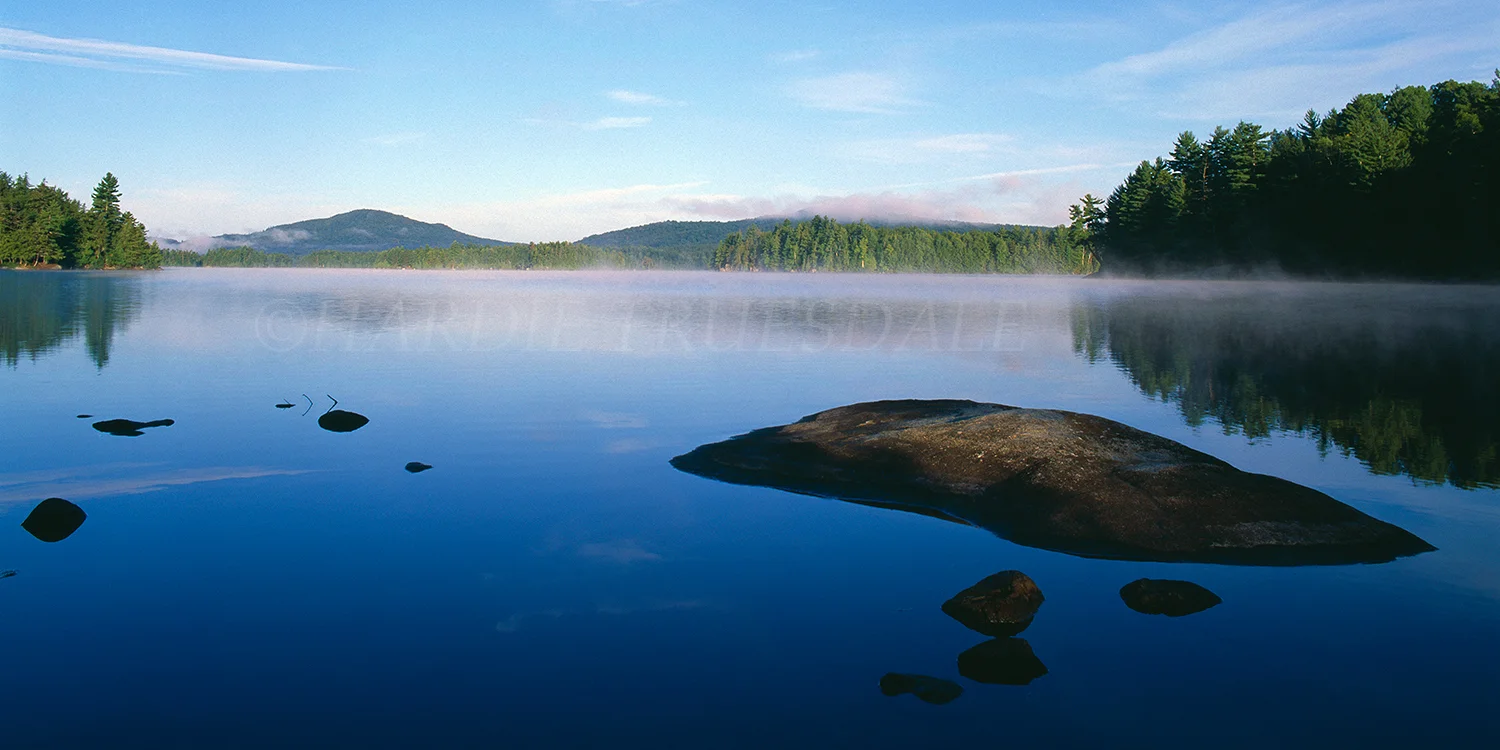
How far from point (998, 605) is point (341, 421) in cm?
1846

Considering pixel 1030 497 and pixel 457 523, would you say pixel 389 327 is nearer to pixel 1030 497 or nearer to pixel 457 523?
pixel 457 523

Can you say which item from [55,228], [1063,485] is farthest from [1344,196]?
[55,228]

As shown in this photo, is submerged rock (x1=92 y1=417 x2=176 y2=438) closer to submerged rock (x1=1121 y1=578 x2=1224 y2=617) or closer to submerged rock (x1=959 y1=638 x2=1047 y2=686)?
submerged rock (x1=959 y1=638 x2=1047 y2=686)

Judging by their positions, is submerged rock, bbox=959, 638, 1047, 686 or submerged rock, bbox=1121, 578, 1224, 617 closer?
submerged rock, bbox=959, 638, 1047, 686

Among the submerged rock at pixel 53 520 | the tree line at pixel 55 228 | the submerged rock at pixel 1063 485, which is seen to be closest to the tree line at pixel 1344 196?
the submerged rock at pixel 1063 485

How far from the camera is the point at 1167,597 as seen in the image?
39.4 ft

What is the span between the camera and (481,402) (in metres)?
29.2

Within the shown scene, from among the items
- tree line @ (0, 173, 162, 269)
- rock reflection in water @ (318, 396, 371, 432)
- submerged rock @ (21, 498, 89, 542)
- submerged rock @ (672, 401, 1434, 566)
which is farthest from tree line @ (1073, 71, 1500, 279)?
tree line @ (0, 173, 162, 269)

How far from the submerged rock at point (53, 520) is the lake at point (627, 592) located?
0.25 meters

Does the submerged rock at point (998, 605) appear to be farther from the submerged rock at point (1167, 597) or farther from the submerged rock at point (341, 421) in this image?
the submerged rock at point (341, 421)

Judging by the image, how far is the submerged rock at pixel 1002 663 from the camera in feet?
33.1

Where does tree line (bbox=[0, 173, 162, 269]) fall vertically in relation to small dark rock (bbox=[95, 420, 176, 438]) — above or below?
above

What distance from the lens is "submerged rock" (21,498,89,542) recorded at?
14.8 meters

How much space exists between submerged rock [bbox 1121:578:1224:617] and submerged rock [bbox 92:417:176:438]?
22.1 metres
